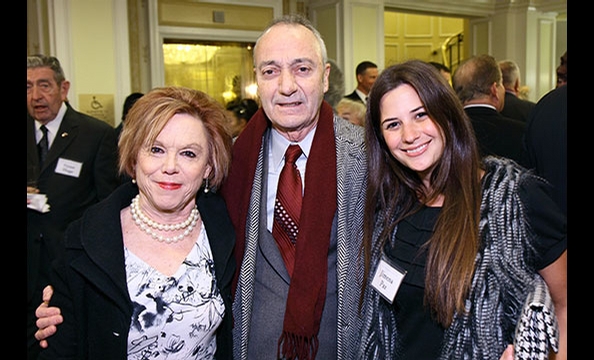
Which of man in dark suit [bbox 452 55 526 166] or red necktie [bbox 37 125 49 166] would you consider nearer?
red necktie [bbox 37 125 49 166]

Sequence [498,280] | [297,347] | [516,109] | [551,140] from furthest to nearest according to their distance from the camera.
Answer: [516,109] < [551,140] < [297,347] < [498,280]

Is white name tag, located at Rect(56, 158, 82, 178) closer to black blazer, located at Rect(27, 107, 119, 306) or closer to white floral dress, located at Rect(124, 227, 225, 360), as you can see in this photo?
black blazer, located at Rect(27, 107, 119, 306)

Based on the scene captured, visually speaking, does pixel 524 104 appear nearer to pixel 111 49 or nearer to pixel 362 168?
pixel 362 168

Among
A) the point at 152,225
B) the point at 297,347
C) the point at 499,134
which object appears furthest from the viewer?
the point at 499,134

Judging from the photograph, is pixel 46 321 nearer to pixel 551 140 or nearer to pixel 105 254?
pixel 105 254

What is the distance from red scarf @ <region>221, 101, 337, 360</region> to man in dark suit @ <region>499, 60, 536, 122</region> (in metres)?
2.73

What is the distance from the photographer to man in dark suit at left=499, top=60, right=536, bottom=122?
4191 mm

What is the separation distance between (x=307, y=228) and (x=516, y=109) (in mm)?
3033

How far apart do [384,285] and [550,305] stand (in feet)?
1.50

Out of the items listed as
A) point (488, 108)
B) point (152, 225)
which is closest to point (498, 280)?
point (152, 225)

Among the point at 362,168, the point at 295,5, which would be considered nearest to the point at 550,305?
the point at 362,168

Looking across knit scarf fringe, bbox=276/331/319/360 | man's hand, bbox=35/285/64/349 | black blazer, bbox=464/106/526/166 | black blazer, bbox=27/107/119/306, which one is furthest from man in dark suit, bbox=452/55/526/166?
man's hand, bbox=35/285/64/349

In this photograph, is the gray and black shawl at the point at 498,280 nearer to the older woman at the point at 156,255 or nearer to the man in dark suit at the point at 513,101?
the older woman at the point at 156,255

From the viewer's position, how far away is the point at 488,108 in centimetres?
346
